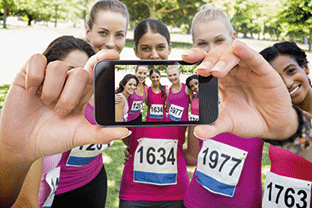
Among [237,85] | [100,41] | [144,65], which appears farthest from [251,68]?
[100,41]

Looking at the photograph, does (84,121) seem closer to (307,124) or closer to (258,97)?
(258,97)

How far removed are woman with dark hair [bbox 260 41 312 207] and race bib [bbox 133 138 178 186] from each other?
2.81ft

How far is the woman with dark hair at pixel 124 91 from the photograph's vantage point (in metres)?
1.33

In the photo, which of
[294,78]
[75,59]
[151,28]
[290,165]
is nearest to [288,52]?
[294,78]

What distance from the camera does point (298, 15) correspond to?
20031 millimetres

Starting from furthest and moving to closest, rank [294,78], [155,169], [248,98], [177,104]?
[155,169]
[294,78]
[177,104]
[248,98]

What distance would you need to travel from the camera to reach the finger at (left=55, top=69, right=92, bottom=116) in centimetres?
114

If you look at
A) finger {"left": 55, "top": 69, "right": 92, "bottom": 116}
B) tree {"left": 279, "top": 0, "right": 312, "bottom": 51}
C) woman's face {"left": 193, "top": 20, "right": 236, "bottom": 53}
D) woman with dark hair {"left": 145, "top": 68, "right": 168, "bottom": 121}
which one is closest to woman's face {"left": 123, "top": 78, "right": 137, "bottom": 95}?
woman with dark hair {"left": 145, "top": 68, "right": 168, "bottom": 121}

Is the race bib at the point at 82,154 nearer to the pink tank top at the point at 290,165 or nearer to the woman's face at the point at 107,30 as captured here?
the woman's face at the point at 107,30

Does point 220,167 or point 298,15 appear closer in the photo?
point 220,167

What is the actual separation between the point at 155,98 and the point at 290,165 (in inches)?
50.7

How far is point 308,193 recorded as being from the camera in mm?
2039

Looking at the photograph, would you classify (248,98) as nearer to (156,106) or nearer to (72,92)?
(156,106)

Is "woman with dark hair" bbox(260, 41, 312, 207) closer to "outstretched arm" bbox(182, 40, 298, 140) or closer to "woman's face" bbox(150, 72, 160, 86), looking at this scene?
"outstretched arm" bbox(182, 40, 298, 140)
